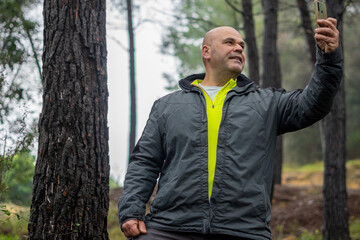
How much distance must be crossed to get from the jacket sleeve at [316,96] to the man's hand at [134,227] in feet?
4.09

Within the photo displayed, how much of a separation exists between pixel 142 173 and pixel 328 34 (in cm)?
158

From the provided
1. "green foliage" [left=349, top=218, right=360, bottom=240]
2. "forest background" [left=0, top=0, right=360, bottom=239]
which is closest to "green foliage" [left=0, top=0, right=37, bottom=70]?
"forest background" [left=0, top=0, right=360, bottom=239]

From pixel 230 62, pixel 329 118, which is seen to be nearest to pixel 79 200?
pixel 230 62

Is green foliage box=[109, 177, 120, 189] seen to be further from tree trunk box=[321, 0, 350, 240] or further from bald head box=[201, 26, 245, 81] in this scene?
bald head box=[201, 26, 245, 81]

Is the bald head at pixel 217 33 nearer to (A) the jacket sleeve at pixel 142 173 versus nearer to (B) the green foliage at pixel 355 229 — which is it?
(A) the jacket sleeve at pixel 142 173

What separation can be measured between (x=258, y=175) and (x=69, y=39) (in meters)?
2.06

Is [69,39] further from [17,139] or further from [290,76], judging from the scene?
[290,76]

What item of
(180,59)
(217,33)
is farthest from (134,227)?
(180,59)

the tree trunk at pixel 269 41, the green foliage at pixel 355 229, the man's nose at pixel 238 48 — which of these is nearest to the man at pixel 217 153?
the man's nose at pixel 238 48

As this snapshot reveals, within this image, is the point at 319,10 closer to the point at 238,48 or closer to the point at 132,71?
the point at 238,48

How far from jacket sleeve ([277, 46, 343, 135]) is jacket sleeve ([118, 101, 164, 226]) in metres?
0.96

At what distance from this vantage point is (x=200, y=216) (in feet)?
8.21

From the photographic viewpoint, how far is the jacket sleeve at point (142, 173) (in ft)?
8.90

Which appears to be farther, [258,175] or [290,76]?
[290,76]
